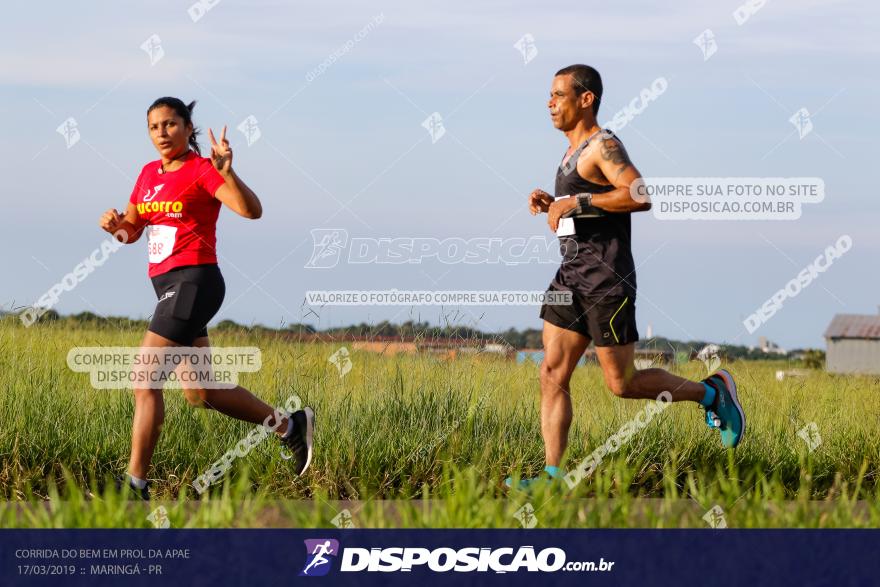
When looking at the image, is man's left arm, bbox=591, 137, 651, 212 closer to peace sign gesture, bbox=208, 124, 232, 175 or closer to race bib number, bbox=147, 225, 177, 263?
peace sign gesture, bbox=208, 124, 232, 175

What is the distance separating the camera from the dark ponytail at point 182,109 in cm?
596

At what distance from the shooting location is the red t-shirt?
18.8 feet

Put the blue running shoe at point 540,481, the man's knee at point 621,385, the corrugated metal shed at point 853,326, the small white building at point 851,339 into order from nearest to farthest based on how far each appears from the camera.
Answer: the blue running shoe at point 540,481, the man's knee at point 621,385, the small white building at point 851,339, the corrugated metal shed at point 853,326

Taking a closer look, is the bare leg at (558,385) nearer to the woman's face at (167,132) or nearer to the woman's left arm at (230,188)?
the woman's left arm at (230,188)

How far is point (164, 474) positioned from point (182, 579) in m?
2.04

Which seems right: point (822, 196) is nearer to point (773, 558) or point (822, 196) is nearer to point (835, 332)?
point (773, 558)

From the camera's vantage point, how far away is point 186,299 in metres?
5.67

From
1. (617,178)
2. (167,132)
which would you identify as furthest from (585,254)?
(167,132)

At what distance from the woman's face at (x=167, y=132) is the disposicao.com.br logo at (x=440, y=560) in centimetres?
249

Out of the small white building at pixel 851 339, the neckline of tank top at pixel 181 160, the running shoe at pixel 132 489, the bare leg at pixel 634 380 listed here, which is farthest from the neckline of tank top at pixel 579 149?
the small white building at pixel 851 339

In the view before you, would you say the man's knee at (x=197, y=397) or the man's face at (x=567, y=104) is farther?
the man's knee at (x=197, y=397)

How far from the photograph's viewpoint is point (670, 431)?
671cm

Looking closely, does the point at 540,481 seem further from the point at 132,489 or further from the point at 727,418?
the point at 132,489

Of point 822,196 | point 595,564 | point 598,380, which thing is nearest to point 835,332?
point 598,380
